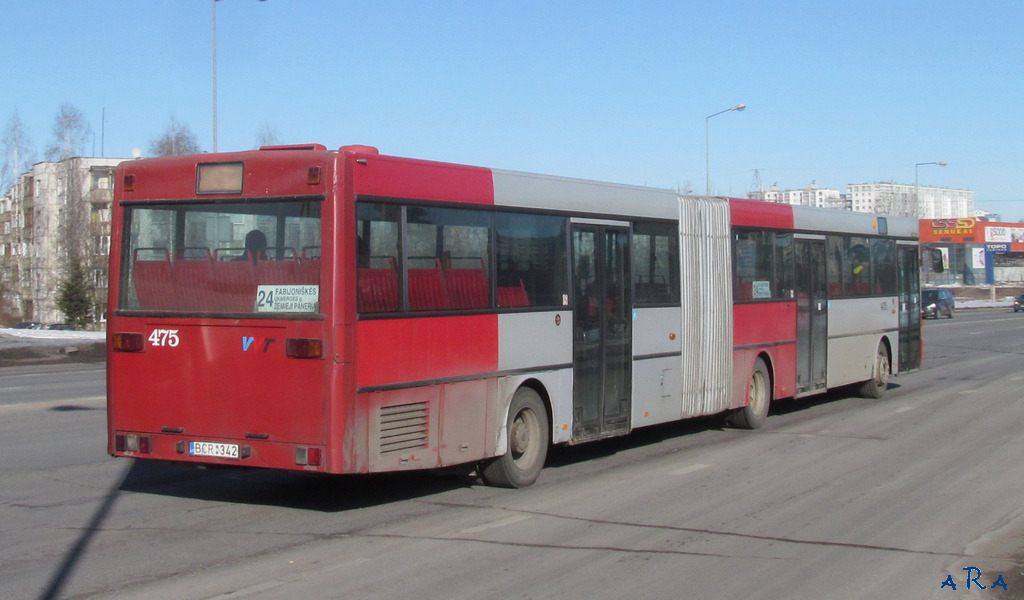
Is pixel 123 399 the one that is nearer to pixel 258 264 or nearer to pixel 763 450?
pixel 258 264

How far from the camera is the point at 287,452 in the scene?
8.34 meters

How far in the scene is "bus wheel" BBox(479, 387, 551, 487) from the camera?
10055 millimetres

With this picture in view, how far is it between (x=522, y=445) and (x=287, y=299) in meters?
3.03

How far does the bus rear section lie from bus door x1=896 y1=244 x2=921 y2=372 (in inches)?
550

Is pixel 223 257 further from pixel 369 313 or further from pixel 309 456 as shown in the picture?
pixel 309 456

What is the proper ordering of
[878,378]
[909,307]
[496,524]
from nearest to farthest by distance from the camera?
1. [496,524]
2. [878,378]
3. [909,307]

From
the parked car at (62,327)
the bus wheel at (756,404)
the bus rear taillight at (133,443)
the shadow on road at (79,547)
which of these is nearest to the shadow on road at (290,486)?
the shadow on road at (79,547)

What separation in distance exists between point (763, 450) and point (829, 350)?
4649 millimetres

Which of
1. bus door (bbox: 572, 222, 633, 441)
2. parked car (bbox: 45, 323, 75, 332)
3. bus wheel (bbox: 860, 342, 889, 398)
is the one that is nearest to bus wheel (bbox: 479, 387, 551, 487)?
bus door (bbox: 572, 222, 633, 441)

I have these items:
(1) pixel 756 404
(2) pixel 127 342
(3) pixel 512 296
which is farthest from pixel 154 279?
(1) pixel 756 404

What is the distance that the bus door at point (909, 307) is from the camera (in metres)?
19.5

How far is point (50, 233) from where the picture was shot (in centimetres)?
8044

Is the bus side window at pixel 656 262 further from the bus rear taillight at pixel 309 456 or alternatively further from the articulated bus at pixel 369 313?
the bus rear taillight at pixel 309 456

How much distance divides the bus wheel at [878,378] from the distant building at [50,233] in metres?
37.2
